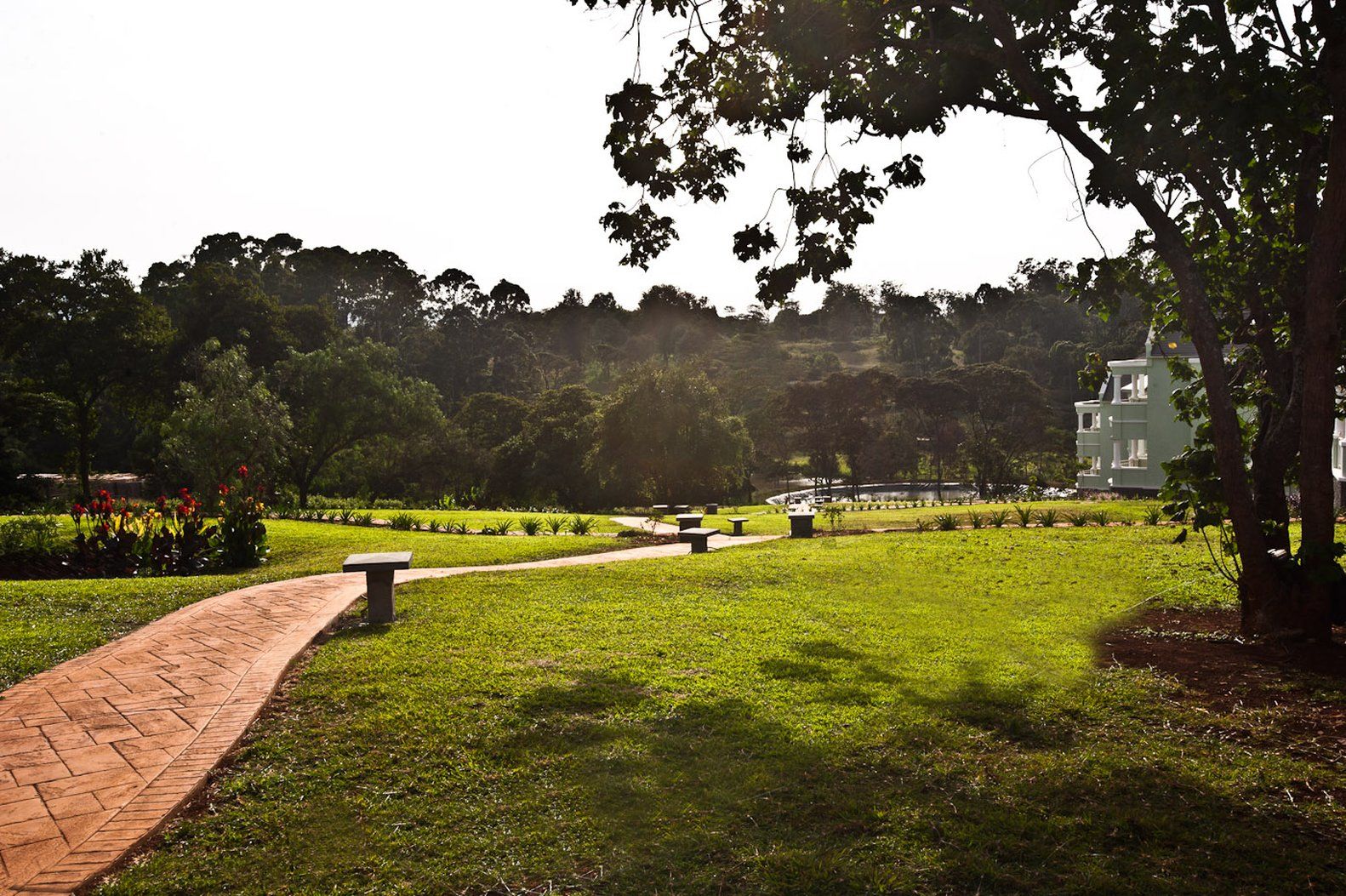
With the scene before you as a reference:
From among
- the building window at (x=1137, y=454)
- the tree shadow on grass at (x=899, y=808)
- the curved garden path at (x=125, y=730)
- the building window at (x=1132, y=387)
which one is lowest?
the tree shadow on grass at (x=899, y=808)

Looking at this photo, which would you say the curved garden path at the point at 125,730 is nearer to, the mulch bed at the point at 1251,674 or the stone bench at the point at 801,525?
the mulch bed at the point at 1251,674

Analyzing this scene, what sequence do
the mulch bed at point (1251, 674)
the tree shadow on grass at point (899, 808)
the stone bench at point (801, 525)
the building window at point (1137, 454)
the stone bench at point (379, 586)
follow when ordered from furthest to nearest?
the building window at point (1137, 454)
the stone bench at point (801, 525)
the stone bench at point (379, 586)
the mulch bed at point (1251, 674)
the tree shadow on grass at point (899, 808)

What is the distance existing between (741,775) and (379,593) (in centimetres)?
480

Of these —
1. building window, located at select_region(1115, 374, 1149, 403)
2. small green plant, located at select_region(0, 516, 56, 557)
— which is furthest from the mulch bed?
building window, located at select_region(1115, 374, 1149, 403)

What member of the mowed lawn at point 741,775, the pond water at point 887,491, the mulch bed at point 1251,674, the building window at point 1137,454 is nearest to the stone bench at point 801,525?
the mulch bed at point 1251,674

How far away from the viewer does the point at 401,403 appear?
34.2 metres

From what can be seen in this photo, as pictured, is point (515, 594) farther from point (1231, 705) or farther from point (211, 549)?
point (1231, 705)

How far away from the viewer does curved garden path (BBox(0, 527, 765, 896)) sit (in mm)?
3934

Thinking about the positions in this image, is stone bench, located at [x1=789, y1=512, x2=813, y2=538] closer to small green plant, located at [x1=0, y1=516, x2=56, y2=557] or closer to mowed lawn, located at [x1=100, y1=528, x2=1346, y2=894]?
mowed lawn, located at [x1=100, y1=528, x2=1346, y2=894]

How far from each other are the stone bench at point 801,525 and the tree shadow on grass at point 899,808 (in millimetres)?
12437

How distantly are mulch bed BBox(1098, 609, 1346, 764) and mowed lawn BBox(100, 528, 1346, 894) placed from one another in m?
0.19

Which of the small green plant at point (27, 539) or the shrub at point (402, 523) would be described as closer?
the small green plant at point (27, 539)

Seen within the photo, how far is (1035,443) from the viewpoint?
50.6m

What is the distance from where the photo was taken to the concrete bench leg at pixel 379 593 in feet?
27.1
